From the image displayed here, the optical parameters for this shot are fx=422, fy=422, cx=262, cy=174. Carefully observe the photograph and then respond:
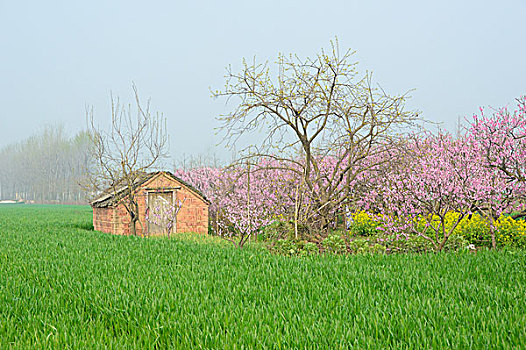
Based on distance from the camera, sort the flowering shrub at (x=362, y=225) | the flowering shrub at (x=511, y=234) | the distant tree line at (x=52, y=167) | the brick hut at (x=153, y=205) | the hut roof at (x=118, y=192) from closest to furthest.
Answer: the flowering shrub at (x=511, y=234), the flowering shrub at (x=362, y=225), the hut roof at (x=118, y=192), the brick hut at (x=153, y=205), the distant tree line at (x=52, y=167)

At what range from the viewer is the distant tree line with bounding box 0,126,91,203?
6881 centimetres

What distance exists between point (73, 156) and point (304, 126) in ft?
222

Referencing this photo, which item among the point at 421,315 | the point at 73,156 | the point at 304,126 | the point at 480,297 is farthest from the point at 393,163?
the point at 73,156

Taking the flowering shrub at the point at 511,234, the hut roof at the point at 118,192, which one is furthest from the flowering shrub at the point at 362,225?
the hut roof at the point at 118,192

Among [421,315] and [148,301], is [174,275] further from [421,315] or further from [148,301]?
[421,315]

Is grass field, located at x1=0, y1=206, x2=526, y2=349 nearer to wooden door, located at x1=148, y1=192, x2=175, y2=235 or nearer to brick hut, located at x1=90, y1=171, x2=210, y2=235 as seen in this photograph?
A: brick hut, located at x1=90, y1=171, x2=210, y2=235

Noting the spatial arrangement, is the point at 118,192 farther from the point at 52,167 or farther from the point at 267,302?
the point at 52,167

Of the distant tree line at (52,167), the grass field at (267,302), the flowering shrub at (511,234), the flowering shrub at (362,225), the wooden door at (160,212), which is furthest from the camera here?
the distant tree line at (52,167)

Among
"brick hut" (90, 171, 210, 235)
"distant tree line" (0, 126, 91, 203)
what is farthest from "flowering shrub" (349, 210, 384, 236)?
"distant tree line" (0, 126, 91, 203)

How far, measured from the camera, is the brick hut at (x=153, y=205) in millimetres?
15758

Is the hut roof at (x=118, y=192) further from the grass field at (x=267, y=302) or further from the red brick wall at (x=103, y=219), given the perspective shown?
the grass field at (x=267, y=302)

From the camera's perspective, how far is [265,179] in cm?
1866

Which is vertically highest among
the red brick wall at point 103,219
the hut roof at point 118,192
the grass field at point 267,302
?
the hut roof at point 118,192

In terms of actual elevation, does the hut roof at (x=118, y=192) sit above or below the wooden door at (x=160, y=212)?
above
